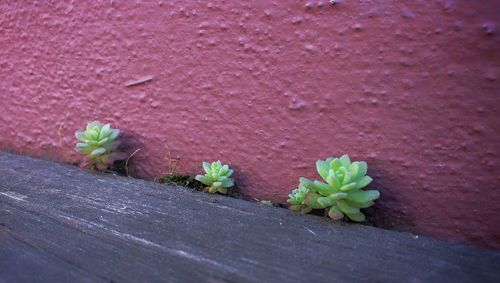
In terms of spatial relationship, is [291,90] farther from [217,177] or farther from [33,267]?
[33,267]

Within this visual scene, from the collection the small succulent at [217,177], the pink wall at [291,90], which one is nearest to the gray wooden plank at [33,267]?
the small succulent at [217,177]

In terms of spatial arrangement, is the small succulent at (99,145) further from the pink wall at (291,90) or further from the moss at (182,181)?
the moss at (182,181)

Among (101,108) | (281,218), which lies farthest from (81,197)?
(281,218)

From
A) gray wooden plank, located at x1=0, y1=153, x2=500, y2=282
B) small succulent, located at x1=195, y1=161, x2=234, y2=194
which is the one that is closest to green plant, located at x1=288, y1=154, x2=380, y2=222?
gray wooden plank, located at x1=0, y1=153, x2=500, y2=282

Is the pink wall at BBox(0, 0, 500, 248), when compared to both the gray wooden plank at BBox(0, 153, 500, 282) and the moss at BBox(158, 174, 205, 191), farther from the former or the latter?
the gray wooden plank at BBox(0, 153, 500, 282)

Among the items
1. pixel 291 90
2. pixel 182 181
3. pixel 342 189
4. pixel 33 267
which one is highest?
pixel 291 90

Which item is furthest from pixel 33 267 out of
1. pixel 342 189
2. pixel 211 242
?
pixel 342 189

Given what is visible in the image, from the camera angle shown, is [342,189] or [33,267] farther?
[342,189]

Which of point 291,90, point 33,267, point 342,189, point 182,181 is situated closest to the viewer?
point 33,267

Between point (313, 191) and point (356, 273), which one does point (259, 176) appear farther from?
point (356, 273)
